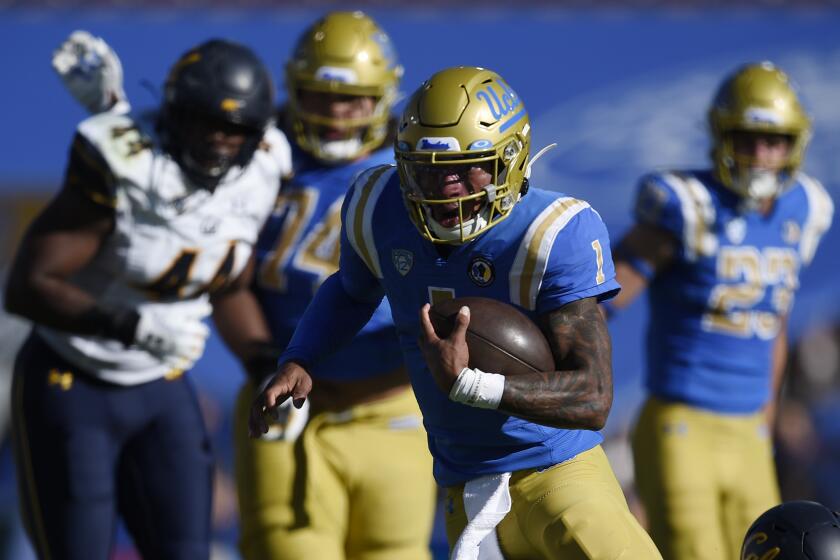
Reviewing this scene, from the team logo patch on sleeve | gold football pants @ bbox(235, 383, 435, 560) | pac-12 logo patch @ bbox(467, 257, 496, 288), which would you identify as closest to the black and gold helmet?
gold football pants @ bbox(235, 383, 435, 560)

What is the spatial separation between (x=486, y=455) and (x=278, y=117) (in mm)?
1815

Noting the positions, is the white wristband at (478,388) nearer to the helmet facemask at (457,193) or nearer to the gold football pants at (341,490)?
the helmet facemask at (457,193)

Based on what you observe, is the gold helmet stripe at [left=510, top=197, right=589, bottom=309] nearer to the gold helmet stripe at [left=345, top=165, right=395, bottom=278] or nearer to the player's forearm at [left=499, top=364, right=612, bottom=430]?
the player's forearm at [left=499, top=364, right=612, bottom=430]

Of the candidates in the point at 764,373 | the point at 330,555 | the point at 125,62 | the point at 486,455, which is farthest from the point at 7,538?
the point at 486,455

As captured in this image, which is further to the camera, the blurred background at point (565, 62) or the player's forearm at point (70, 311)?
the blurred background at point (565, 62)

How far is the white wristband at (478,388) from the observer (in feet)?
8.98

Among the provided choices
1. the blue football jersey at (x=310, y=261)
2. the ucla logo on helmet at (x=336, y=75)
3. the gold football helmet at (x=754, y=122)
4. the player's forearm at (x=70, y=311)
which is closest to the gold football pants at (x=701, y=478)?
the gold football helmet at (x=754, y=122)

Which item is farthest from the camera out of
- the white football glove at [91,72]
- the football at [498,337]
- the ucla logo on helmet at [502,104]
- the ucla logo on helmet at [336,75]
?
the ucla logo on helmet at [336,75]

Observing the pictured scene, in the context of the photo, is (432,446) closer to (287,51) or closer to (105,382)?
(105,382)

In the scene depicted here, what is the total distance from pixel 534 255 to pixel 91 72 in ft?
5.83

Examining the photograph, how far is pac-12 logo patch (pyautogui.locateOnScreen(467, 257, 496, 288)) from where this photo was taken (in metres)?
3.06

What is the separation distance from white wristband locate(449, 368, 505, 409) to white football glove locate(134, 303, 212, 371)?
127 centimetres

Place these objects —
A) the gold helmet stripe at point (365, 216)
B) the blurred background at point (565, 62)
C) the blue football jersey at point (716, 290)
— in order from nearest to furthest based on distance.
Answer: the gold helmet stripe at point (365, 216)
the blue football jersey at point (716, 290)
the blurred background at point (565, 62)

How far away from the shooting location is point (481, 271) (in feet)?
10.1
